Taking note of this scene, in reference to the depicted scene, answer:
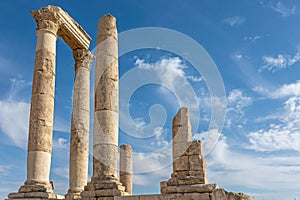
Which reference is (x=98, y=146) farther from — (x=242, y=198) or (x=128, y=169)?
(x=128, y=169)

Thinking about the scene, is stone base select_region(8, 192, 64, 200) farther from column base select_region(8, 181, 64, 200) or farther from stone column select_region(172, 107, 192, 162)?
stone column select_region(172, 107, 192, 162)

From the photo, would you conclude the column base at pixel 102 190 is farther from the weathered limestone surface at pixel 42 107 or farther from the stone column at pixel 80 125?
the stone column at pixel 80 125

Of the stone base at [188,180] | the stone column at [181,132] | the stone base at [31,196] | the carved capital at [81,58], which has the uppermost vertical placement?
the carved capital at [81,58]

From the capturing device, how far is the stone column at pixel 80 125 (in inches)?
900

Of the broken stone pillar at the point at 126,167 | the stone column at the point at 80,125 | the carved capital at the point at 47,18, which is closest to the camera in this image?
the carved capital at the point at 47,18

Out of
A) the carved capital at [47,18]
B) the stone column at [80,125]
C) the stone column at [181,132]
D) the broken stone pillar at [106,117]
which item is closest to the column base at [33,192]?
the broken stone pillar at [106,117]

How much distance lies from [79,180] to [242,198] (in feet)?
38.8

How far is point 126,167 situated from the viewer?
94.7 ft

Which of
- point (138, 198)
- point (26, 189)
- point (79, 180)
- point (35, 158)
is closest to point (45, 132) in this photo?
point (35, 158)

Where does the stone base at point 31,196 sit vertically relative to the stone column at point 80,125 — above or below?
below

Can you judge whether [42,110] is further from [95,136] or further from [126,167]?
[126,167]

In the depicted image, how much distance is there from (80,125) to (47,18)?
713 cm

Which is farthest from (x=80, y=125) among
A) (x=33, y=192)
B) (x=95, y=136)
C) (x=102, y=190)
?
(x=102, y=190)

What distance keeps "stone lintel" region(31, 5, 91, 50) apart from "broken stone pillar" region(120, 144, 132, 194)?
343 inches
